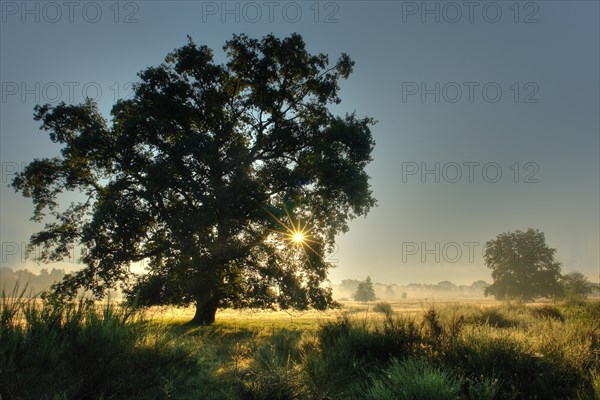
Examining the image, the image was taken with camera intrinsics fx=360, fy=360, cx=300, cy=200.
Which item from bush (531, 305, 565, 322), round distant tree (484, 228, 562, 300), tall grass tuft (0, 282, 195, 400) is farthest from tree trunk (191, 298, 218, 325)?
round distant tree (484, 228, 562, 300)

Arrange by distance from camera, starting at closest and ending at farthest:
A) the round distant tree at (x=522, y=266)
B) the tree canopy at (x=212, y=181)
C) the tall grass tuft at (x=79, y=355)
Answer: the tall grass tuft at (x=79, y=355) → the tree canopy at (x=212, y=181) → the round distant tree at (x=522, y=266)

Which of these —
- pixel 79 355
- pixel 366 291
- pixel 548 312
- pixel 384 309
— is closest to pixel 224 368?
pixel 79 355

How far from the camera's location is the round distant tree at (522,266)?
63812 millimetres

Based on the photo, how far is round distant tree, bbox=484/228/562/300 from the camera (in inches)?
2512

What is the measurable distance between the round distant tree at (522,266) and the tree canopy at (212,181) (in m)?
56.0

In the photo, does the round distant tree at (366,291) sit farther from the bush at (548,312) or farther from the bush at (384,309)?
the bush at (548,312)

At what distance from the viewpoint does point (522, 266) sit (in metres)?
66.7

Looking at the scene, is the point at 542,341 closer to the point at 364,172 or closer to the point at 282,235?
the point at 364,172

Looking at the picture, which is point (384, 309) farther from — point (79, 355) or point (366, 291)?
point (366, 291)

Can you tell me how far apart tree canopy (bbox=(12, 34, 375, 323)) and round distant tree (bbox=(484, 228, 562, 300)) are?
184ft

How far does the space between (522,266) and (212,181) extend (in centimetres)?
6751

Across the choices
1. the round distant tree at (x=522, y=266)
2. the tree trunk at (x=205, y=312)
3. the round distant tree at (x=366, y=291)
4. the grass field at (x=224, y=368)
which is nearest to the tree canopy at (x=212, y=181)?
the tree trunk at (x=205, y=312)

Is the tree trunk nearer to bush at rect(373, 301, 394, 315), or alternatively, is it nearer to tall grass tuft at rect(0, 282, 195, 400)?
bush at rect(373, 301, 394, 315)

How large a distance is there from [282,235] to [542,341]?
47.2 ft
